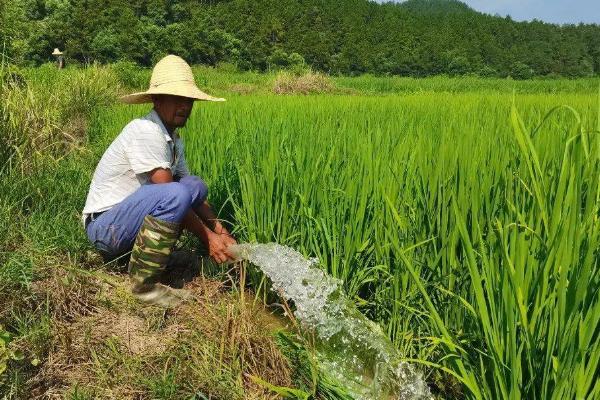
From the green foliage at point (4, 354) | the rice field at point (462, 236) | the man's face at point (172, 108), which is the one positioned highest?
the man's face at point (172, 108)

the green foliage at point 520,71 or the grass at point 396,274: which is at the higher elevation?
the green foliage at point 520,71

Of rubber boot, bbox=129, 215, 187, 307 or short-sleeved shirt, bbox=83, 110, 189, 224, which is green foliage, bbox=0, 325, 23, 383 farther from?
short-sleeved shirt, bbox=83, 110, 189, 224

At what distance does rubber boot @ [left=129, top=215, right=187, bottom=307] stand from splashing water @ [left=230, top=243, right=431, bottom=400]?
0.45 metres

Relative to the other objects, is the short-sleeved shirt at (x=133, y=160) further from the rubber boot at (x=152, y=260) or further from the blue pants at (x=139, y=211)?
the rubber boot at (x=152, y=260)

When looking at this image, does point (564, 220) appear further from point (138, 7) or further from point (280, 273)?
point (138, 7)


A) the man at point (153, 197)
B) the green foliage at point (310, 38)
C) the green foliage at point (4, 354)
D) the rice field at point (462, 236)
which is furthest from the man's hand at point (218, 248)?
the green foliage at point (310, 38)

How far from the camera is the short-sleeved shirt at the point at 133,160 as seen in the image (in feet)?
6.86

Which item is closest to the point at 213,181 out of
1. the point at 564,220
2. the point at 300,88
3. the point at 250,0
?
the point at 564,220

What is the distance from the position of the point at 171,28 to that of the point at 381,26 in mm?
19085

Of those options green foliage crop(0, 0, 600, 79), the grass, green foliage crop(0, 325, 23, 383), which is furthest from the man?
green foliage crop(0, 0, 600, 79)

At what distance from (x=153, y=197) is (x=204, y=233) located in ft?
0.89

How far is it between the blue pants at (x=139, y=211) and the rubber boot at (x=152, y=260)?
47mm

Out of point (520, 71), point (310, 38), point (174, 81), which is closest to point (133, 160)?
point (174, 81)

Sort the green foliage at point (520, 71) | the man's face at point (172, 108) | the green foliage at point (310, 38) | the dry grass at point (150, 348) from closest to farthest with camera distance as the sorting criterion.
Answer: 1. the dry grass at point (150, 348)
2. the man's face at point (172, 108)
3. the green foliage at point (310, 38)
4. the green foliage at point (520, 71)
